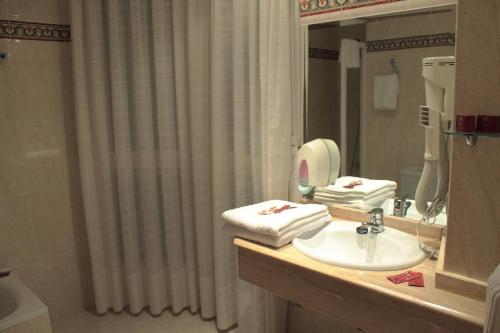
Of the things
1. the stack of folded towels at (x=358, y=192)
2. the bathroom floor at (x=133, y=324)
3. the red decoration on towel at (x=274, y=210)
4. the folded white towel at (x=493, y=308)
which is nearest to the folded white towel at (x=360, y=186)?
Result: the stack of folded towels at (x=358, y=192)

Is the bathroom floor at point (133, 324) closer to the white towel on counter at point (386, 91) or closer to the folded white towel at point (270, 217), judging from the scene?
the folded white towel at point (270, 217)

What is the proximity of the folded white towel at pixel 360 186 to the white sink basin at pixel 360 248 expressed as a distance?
0.49 feet

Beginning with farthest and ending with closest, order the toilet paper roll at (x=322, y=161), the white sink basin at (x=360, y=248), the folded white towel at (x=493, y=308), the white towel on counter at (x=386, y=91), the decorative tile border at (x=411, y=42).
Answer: the toilet paper roll at (x=322, y=161), the white towel on counter at (x=386, y=91), the decorative tile border at (x=411, y=42), the white sink basin at (x=360, y=248), the folded white towel at (x=493, y=308)

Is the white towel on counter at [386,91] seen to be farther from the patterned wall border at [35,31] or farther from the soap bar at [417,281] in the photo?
the patterned wall border at [35,31]

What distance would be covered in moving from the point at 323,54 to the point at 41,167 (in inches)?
68.6

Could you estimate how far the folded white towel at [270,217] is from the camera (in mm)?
1621

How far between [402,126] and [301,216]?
0.57 meters

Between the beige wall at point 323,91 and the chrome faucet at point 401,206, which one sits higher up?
the beige wall at point 323,91

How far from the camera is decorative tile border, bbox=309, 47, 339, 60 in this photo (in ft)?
6.34

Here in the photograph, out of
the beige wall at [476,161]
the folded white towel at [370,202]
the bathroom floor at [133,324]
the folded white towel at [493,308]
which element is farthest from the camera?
the bathroom floor at [133,324]

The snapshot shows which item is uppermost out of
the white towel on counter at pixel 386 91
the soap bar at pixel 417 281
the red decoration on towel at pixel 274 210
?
the white towel on counter at pixel 386 91

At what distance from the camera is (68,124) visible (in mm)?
2555

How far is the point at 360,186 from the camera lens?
191 centimetres

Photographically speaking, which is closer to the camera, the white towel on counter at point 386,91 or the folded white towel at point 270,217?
the folded white towel at point 270,217
